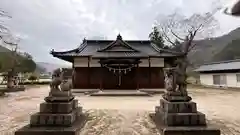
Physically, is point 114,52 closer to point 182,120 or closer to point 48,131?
point 182,120

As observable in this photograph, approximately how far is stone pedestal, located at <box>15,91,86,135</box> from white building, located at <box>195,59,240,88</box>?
2577cm

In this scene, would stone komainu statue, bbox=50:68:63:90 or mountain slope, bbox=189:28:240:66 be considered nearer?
stone komainu statue, bbox=50:68:63:90

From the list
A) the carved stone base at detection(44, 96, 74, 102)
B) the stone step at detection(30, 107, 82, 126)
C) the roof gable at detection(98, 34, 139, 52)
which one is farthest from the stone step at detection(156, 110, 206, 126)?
the roof gable at detection(98, 34, 139, 52)

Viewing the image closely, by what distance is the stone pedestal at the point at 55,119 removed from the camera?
14.8ft

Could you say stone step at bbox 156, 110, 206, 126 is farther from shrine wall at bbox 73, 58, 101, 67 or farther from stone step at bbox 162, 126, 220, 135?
shrine wall at bbox 73, 58, 101, 67

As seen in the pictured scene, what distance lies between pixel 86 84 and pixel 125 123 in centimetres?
1183

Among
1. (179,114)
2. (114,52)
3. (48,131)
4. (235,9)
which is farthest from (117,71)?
(235,9)

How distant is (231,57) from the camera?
45.8 metres

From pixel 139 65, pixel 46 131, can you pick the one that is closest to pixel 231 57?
pixel 139 65

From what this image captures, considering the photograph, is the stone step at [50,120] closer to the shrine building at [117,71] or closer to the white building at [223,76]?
the shrine building at [117,71]

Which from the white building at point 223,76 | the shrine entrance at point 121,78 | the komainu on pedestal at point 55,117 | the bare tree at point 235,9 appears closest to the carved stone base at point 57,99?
the komainu on pedestal at point 55,117

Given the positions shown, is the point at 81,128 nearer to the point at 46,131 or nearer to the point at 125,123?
the point at 46,131

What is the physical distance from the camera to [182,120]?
496 cm

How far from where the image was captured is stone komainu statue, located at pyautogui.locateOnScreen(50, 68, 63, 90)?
5328 millimetres
